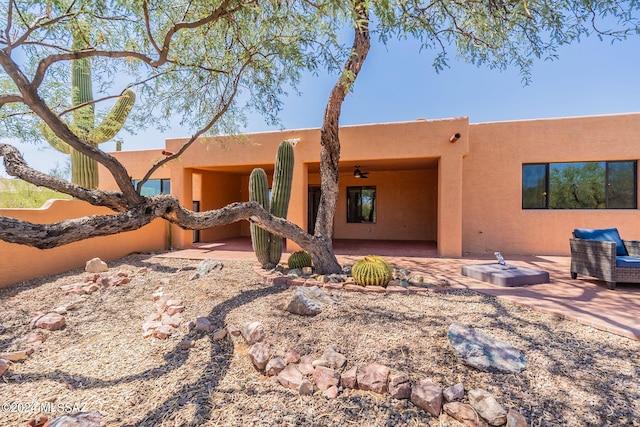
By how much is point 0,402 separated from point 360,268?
4.31 metres

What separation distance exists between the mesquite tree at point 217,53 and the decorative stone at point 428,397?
10.8 ft

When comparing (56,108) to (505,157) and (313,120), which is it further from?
(505,157)

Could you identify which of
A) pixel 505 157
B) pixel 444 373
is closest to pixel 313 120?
pixel 505 157

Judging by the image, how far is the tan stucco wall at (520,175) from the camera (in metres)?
8.16

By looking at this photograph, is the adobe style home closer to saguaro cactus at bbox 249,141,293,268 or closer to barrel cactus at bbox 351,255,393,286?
saguaro cactus at bbox 249,141,293,268

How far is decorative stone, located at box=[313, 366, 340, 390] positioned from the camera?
2.59 metres

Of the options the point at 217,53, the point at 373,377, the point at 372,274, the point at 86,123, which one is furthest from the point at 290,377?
the point at 86,123

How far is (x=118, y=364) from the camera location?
3148 mm

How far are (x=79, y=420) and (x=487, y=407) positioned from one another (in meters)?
3.11

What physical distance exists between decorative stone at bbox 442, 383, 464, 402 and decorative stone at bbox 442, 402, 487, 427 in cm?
4

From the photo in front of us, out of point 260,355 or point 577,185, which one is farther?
point 577,185

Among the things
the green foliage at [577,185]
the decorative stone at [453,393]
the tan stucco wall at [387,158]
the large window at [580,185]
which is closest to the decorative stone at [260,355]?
the decorative stone at [453,393]

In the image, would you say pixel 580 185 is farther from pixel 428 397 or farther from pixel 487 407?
pixel 428 397

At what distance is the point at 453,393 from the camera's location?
7.75 feet
